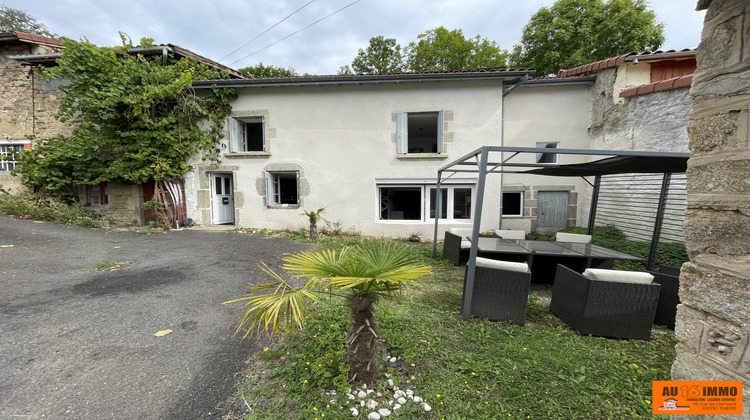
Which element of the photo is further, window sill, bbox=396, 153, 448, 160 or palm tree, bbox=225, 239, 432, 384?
window sill, bbox=396, 153, 448, 160

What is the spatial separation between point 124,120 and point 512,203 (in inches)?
489

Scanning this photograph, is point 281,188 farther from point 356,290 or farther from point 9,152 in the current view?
point 9,152

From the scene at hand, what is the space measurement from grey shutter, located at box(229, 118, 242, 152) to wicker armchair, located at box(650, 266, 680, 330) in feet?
32.9

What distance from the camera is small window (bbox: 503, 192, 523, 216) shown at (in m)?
8.52

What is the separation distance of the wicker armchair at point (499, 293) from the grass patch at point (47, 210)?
11098mm

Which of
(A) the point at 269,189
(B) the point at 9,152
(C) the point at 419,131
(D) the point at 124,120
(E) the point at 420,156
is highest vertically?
(C) the point at 419,131

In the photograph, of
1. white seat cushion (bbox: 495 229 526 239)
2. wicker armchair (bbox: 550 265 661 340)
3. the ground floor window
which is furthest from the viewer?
the ground floor window

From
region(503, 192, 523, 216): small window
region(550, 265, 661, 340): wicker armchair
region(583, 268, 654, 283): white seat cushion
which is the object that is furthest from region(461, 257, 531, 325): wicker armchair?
region(503, 192, 523, 216): small window

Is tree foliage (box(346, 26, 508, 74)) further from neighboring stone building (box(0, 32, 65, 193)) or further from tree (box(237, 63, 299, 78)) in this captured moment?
neighboring stone building (box(0, 32, 65, 193))

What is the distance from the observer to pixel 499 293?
3.10m

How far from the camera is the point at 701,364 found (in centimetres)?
124

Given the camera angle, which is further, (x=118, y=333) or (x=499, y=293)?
(x=499, y=293)

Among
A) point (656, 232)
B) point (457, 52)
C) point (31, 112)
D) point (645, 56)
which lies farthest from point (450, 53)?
point (31, 112)

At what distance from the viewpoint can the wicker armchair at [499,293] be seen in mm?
3034
